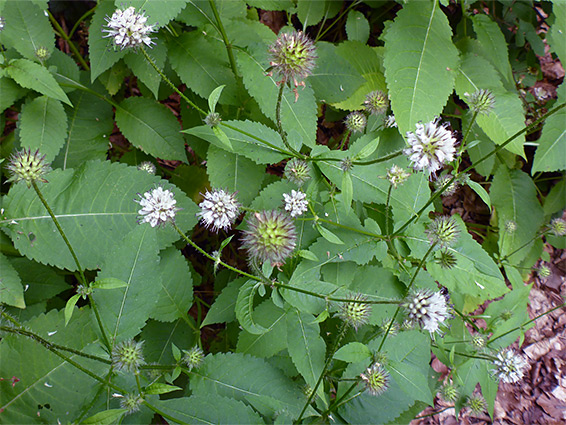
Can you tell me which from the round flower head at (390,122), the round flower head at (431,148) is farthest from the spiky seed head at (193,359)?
the round flower head at (390,122)

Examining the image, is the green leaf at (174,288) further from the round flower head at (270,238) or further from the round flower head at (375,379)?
the round flower head at (375,379)

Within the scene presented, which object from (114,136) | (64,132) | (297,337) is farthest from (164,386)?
(114,136)

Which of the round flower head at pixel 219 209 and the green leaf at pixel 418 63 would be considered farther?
the green leaf at pixel 418 63

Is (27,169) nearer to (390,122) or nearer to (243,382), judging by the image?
(243,382)

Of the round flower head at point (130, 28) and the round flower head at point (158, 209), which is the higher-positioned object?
the round flower head at point (130, 28)

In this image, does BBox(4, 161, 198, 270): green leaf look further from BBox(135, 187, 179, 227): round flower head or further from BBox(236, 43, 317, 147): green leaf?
BBox(236, 43, 317, 147): green leaf

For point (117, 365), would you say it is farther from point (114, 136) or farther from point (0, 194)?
point (114, 136)
